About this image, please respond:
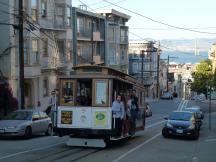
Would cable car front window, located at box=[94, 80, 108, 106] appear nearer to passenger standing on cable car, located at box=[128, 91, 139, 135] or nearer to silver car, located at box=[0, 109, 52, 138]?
passenger standing on cable car, located at box=[128, 91, 139, 135]

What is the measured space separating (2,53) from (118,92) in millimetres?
19557

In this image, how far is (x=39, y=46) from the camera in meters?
44.1

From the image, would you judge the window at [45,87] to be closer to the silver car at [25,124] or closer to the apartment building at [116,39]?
the silver car at [25,124]

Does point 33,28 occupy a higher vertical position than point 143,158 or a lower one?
higher

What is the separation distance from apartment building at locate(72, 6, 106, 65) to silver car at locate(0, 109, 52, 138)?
2972cm

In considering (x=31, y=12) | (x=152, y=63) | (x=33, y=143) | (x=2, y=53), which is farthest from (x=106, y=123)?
(x=152, y=63)

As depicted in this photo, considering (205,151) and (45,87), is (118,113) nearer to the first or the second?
(205,151)

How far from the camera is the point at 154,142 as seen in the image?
24984 millimetres

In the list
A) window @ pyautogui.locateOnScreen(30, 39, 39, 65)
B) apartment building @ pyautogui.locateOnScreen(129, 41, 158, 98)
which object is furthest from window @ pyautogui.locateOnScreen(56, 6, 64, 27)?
apartment building @ pyautogui.locateOnScreen(129, 41, 158, 98)

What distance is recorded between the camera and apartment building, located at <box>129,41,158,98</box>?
367 ft

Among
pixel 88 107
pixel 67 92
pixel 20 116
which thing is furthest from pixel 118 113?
pixel 20 116

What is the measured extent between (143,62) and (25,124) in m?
87.2

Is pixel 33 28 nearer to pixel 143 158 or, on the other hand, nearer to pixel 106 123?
pixel 106 123

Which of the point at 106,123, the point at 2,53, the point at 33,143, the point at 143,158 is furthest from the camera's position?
the point at 2,53
